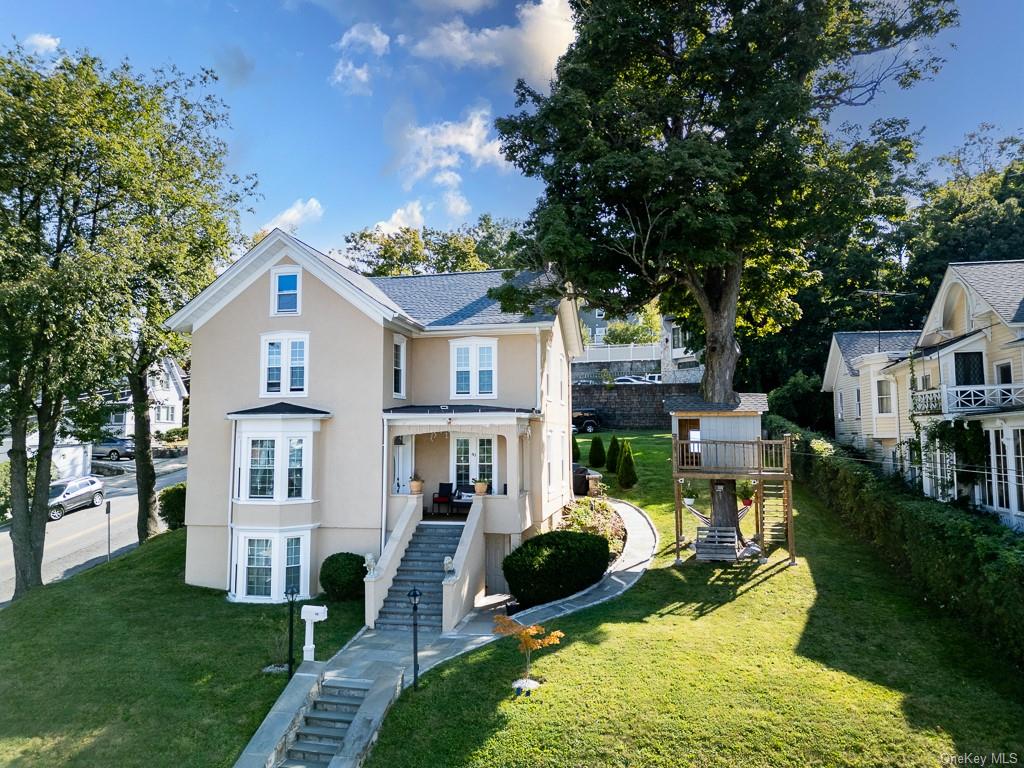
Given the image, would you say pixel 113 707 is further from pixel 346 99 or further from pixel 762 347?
pixel 762 347

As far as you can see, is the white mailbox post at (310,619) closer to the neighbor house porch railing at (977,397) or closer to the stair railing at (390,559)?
the stair railing at (390,559)

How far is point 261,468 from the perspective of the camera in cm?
1758

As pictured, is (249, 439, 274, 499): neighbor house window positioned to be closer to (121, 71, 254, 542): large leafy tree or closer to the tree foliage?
(121, 71, 254, 542): large leafy tree

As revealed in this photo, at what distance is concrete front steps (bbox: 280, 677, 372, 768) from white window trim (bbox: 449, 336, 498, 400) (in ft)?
30.8

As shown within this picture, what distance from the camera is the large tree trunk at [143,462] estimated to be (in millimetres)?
23125

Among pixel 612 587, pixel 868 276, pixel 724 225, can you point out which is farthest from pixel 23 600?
pixel 868 276

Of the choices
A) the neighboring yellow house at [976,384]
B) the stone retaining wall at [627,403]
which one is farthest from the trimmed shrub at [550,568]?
the stone retaining wall at [627,403]

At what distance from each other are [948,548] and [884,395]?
44.1ft

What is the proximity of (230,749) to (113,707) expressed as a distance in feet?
10.2

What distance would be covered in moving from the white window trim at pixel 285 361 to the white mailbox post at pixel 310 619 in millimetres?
7183

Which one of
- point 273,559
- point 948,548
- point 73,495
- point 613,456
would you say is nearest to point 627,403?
point 613,456

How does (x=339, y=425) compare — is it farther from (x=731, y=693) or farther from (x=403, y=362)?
(x=731, y=693)

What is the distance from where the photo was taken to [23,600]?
1777cm

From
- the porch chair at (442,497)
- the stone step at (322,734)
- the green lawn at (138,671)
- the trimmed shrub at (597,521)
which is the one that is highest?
the porch chair at (442,497)
